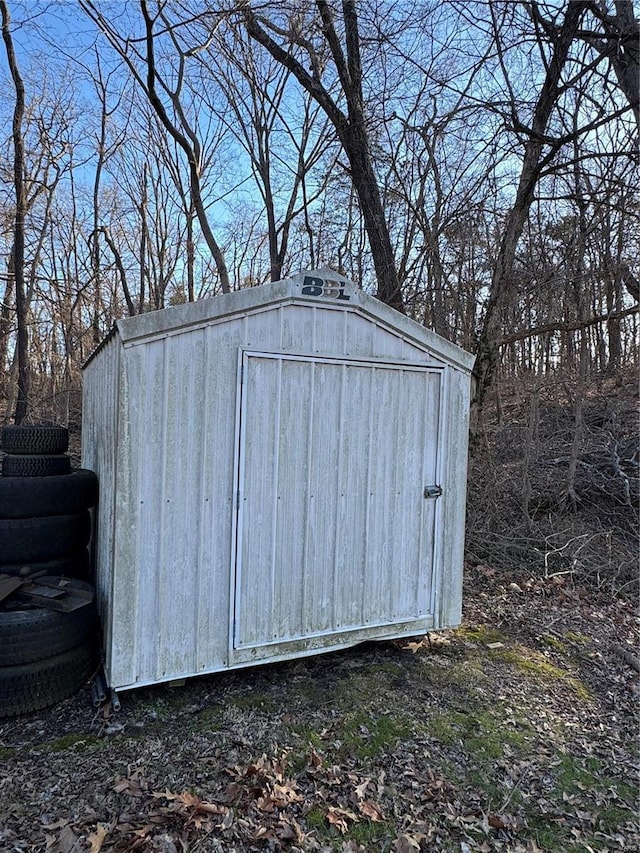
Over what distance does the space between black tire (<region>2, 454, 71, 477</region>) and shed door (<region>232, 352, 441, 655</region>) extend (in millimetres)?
1378

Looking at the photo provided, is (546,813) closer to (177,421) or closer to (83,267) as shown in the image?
(177,421)

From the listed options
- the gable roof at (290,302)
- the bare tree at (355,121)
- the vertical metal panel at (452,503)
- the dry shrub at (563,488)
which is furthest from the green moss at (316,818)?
the bare tree at (355,121)

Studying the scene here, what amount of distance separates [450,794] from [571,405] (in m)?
6.25

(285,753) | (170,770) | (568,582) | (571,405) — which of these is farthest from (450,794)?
Answer: (571,405)

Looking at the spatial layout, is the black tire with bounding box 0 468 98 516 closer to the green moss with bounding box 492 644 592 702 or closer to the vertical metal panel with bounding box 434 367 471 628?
the vertical metal panel with bounding box 434 367 471 628

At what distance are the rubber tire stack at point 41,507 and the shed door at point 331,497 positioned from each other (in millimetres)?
1194

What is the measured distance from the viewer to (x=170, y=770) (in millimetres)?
2438

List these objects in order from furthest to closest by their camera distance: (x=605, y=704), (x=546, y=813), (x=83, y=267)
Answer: (x=83, y=267)
(x=605, y=704)
(x=546, y=813)

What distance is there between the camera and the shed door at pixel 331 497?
3.15m

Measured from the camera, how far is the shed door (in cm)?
315

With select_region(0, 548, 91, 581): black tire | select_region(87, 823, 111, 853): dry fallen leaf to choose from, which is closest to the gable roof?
select_region(0, 548, 91, 581): black tire

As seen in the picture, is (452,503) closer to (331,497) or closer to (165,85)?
(331,497)

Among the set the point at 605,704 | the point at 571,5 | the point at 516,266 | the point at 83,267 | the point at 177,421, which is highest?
the point at 571,5

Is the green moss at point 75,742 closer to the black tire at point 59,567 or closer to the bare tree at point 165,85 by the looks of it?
the black tire at point 59,567
